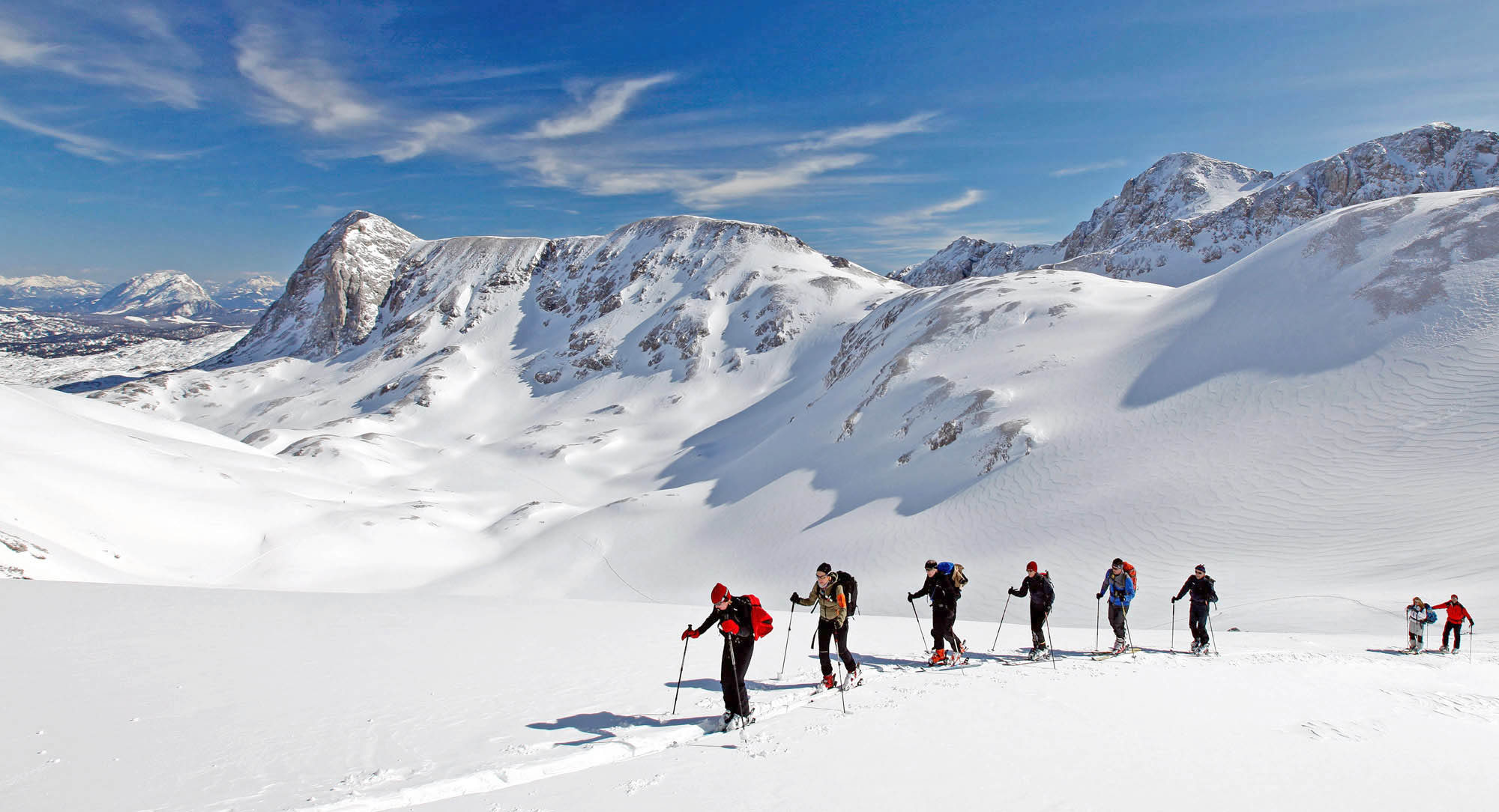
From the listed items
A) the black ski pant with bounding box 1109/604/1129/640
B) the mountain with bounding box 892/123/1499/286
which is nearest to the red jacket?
the black ski pant with bounding box 1109/604/1129/640

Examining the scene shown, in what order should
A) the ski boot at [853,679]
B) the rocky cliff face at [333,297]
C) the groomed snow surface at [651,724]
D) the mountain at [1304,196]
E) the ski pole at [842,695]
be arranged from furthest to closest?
the rocky cliff face at [333,297] < the mountain at [1304,196] < the ski boot at [853,679] < the ski pole at [842,695] < the groomed snow surface at [651,724]

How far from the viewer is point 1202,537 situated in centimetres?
2494

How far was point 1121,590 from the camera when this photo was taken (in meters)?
14.5

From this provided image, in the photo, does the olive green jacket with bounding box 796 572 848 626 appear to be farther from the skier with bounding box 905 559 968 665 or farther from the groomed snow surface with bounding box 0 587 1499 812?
the skier with bounding box 905 559 968 665

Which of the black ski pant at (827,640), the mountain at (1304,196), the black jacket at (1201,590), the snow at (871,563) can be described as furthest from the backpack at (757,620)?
the mountain at (1304,196)

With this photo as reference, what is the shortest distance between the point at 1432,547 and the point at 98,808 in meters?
29.8

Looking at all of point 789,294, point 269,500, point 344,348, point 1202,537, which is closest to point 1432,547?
point 1202,537

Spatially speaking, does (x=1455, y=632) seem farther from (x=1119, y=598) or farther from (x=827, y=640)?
(x=827, y=640)

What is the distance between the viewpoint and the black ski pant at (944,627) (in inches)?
514

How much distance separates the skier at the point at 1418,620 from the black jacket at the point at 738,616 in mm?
14334

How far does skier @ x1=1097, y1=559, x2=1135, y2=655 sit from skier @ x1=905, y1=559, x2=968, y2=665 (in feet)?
11.0

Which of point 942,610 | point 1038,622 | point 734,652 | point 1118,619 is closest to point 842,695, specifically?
point 734,652

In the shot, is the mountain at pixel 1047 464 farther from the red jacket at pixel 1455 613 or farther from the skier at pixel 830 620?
the skier at pixel 830 620

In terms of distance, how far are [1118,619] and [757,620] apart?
8947 millimetres
